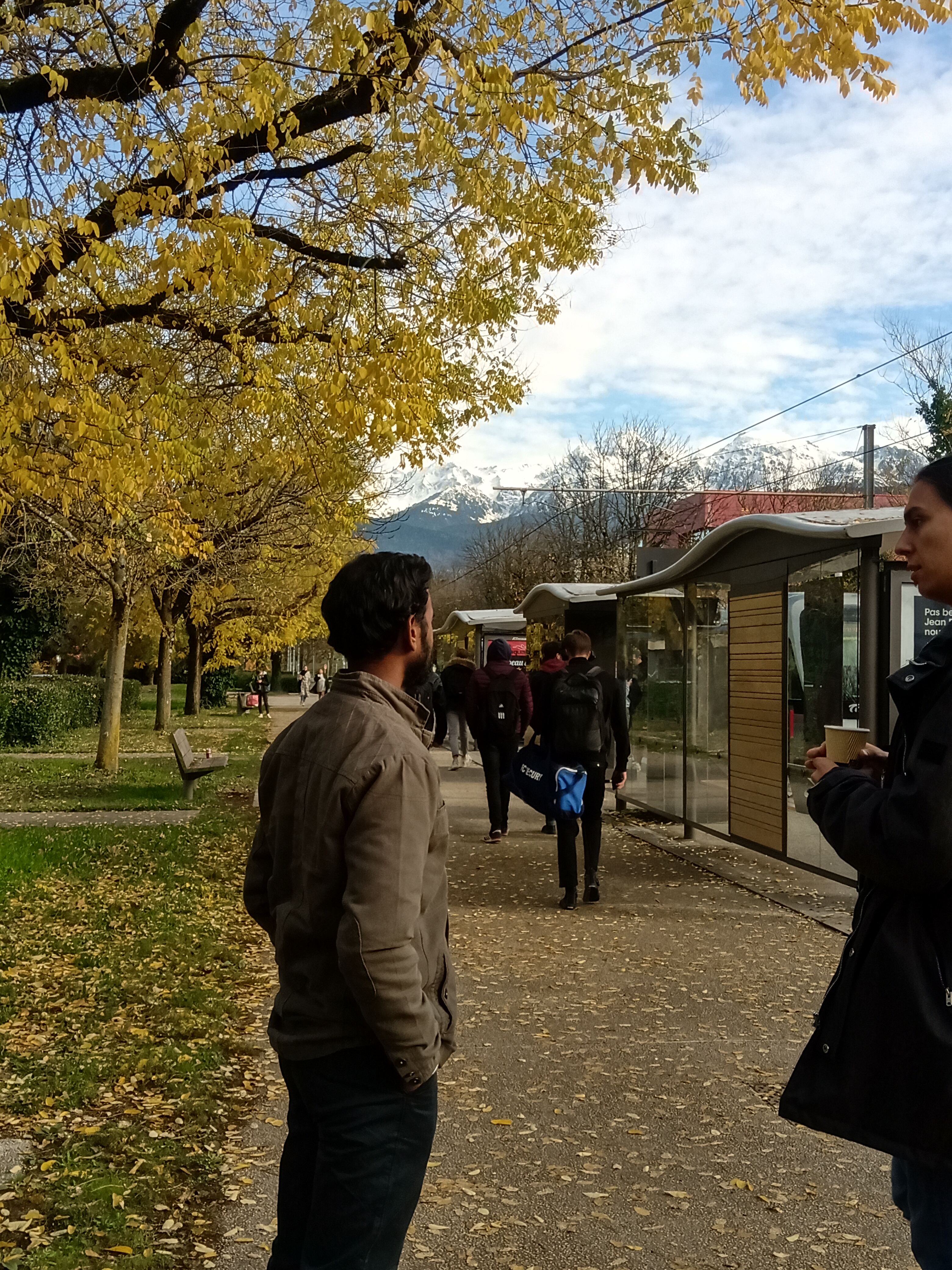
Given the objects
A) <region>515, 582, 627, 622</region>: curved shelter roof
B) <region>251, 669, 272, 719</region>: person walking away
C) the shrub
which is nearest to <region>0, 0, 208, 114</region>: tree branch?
<region>515, 582, 627, 622</region>: curved shelter roof

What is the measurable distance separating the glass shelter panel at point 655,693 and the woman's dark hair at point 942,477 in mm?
9671

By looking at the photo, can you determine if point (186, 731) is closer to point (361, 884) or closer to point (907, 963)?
point (361, 884)

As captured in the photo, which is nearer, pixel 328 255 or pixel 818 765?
pixel 818 765

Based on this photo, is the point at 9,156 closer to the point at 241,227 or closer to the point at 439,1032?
the point at 241,227

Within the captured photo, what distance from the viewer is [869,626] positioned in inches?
315

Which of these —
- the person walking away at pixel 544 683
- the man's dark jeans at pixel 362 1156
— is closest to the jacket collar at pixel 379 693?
the man's dark jeans at pixel 362 1156

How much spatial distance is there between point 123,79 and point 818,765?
19.1ft

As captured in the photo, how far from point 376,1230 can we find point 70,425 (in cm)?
715

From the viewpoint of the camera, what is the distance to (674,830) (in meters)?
12.9

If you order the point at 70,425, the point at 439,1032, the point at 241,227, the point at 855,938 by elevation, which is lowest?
the point at 439,1032

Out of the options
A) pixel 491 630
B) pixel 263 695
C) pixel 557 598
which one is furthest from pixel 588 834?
pixel 263 695

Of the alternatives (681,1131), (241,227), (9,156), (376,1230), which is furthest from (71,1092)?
(9,156)

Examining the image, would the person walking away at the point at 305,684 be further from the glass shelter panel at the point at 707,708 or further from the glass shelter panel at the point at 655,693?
the glass shelter panel at the point at 707,708

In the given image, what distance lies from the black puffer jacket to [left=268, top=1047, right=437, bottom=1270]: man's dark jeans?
0.69m
